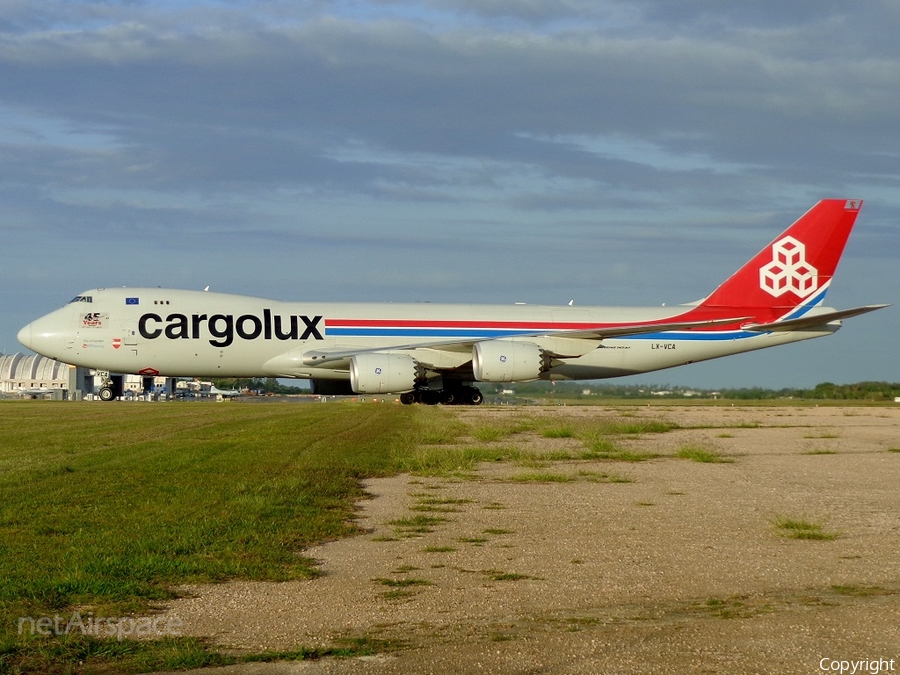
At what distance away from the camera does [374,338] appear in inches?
1353

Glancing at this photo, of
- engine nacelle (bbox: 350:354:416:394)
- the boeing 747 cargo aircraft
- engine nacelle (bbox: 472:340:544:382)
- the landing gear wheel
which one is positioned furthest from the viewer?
the landing gear wheel

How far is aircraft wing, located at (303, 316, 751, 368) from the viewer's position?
3297cm

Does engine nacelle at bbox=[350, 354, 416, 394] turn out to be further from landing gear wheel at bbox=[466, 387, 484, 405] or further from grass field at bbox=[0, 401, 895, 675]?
grass field at bbox=[0, 401, 895, 675]

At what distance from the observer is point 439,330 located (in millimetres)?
35188

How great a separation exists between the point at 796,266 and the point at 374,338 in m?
16.2

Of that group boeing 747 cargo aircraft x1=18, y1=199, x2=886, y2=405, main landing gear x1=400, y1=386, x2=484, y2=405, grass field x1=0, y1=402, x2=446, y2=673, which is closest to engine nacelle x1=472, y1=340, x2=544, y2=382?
boeing 747 cargo aircraft x1=18, y1=199, x2=886, y2=405

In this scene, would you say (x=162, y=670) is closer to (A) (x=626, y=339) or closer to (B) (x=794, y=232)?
(A) (x=626, y=339)

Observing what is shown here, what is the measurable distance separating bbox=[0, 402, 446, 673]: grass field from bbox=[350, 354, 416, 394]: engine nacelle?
1250 centimetres

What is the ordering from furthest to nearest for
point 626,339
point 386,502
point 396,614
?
point 626,339 < point 386,502 < point 396,614

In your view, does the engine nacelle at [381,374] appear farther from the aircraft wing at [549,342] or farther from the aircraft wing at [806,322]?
the aircraft wing at [806,322]

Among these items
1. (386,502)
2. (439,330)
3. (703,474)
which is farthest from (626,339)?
(386,502)

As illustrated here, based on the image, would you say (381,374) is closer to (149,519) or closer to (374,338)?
(374,338)

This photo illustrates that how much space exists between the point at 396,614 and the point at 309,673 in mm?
1149

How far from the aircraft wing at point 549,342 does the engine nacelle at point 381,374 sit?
3.20 ft
